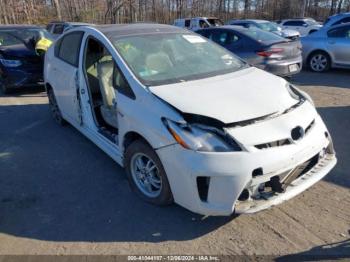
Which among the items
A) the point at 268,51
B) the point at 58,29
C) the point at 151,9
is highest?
the point at 151,9

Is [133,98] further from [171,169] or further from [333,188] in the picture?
[333,188]

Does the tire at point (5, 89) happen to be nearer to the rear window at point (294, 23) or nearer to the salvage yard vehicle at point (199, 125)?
the salvage yard vehicle at point (199, 125)

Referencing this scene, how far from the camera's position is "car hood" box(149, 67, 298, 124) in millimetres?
2818

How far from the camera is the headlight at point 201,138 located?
2623 mm

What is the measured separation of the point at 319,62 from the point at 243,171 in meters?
8.39

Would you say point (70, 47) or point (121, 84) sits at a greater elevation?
point (70, 47)

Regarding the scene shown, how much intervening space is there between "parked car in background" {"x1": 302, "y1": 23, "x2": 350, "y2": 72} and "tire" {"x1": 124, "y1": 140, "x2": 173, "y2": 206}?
790 centimetres

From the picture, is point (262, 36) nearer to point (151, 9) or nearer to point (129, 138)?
point (129, 138)

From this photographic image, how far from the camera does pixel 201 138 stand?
2680 mm

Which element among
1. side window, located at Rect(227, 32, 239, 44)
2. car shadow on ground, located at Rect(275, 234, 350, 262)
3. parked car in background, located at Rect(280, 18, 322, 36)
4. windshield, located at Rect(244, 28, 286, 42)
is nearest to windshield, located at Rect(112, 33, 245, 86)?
car shadow on ground, located at Rect(275, 234, 350, 262)

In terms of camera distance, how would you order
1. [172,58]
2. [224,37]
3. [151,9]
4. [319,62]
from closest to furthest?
[172,58] → [224,37] → [319,62] → [151,9]

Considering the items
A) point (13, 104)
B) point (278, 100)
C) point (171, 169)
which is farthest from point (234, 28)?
point (171, 169)

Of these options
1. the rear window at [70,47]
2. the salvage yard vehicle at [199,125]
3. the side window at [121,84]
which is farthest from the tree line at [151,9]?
the side window at [121,84]

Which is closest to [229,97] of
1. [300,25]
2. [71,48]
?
[71,48]
